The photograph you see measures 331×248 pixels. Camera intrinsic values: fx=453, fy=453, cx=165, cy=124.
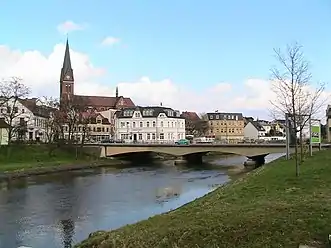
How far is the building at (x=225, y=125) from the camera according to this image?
540ft

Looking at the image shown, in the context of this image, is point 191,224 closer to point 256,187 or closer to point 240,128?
point 256,187

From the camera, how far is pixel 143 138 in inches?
4592

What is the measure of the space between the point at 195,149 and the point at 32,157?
25.1 m

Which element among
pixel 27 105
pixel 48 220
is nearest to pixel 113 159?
pixel 27 105

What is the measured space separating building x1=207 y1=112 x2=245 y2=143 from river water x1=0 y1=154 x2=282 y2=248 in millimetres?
118971

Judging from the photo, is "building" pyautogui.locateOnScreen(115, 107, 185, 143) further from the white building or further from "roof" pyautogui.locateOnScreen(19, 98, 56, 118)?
"roof" pyautogui.locateOnScreen(19, 98, 56, 118)

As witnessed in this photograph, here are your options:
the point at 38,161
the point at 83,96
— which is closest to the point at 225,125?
the point at 83,96

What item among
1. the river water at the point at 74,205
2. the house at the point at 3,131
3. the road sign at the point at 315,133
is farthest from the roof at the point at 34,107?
the road sign at the point at 315,133

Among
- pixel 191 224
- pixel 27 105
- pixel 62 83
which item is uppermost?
pixel 62 83

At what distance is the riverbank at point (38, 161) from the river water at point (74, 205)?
429 cm

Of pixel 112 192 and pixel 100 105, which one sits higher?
pixel 100 105

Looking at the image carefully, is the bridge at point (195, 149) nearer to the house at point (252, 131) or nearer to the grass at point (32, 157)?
the grass at point (32, 157)

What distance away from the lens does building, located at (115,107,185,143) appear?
115812 mm

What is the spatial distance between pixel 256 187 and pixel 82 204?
13.4 m
